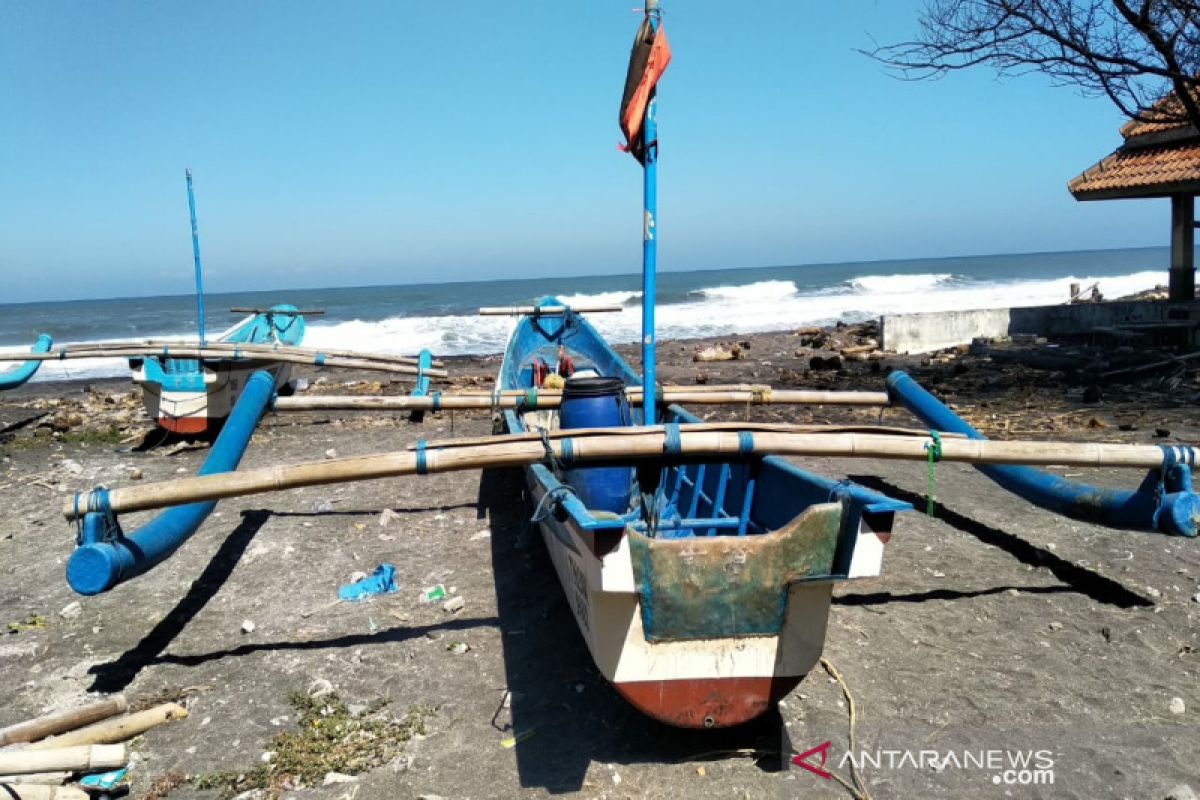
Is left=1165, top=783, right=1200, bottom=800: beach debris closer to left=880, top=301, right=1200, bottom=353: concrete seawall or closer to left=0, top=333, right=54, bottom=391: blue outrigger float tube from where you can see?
left=0, top=333, right=54, bottom=391: blue outrigger float tube

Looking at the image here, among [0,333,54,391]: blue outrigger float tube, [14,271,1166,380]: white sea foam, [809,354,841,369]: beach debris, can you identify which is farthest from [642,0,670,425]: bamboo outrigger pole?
[14,271,1166,380]: white sea foam

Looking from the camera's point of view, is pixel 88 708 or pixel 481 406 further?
pixel 481 406

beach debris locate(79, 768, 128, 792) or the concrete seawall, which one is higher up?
the concrete seawall

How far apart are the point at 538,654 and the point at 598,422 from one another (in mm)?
1414

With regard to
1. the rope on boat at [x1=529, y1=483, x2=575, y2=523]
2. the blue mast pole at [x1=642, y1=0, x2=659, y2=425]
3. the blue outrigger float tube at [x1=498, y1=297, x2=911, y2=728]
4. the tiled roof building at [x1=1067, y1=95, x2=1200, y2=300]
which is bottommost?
the blue outrigger float tube at [x1=498, y1=297, x2=911, y2=728]

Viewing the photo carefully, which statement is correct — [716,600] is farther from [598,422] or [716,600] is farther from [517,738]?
[598,422]

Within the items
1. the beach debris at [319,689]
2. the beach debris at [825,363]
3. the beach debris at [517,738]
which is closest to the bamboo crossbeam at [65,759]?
the beach debris at [319,689]

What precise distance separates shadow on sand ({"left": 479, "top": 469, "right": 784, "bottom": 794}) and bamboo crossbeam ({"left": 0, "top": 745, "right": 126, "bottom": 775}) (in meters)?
1.52

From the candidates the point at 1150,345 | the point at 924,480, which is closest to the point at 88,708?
the point at 924,480

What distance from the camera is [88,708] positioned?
11.3 ft

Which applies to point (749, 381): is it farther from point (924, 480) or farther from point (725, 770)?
point (725, 770)

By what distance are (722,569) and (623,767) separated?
0.97 metres

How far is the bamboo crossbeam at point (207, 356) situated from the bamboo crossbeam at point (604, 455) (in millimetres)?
4868

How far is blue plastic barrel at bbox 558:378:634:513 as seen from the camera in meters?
4.73
